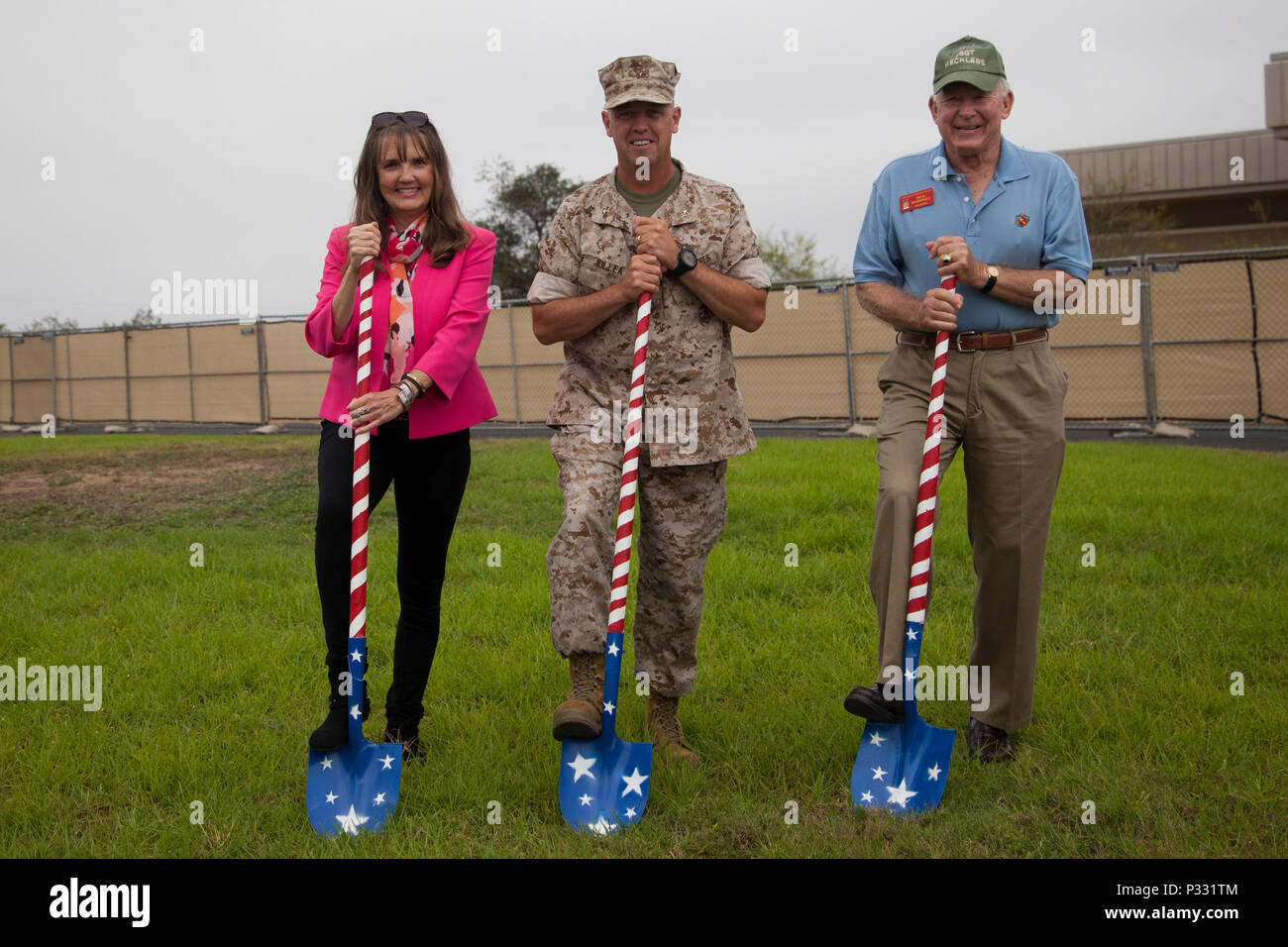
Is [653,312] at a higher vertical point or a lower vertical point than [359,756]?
higher

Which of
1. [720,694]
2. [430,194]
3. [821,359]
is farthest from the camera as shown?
[821,359]

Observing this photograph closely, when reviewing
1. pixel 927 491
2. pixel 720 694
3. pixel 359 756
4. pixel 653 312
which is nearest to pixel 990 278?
pixel 927 491

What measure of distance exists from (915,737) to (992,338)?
4.91 ft

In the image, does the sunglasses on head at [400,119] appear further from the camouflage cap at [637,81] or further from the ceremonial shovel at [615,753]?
the ceremonial shovel at [615,753]

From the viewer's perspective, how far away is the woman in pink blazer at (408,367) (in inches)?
152

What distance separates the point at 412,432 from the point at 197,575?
3947 mm

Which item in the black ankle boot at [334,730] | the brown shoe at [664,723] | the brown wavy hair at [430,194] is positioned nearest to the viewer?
the black ankle boot at [334,730]

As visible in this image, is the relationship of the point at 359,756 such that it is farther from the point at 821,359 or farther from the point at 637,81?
the point at 821,359

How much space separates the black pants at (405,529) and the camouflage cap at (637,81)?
1346 millimetres

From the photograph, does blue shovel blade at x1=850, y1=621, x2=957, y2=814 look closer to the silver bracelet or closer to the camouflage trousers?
the camouflage trousers

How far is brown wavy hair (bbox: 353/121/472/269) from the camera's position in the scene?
3953mm

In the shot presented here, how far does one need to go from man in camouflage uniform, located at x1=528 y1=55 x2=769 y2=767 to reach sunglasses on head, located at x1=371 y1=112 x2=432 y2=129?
60cm

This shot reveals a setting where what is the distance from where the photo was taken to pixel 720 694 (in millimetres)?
4930

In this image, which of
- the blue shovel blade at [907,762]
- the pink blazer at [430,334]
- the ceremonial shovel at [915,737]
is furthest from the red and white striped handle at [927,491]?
the pink blazer at [430,334]
